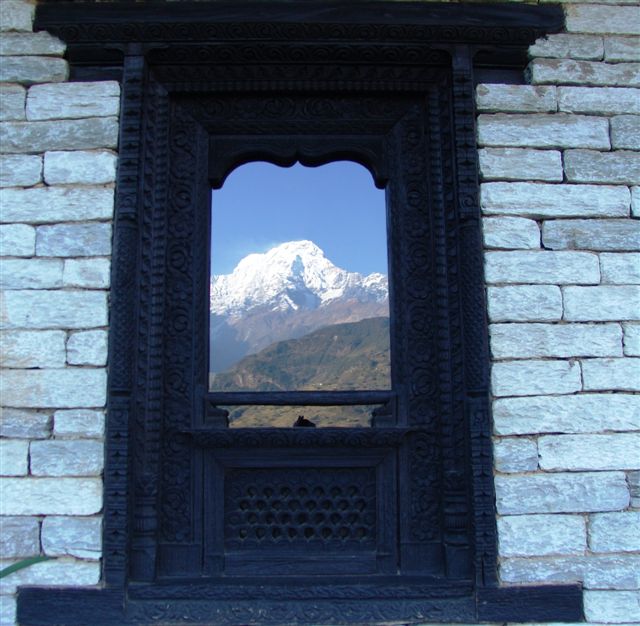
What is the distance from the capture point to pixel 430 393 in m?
3.47

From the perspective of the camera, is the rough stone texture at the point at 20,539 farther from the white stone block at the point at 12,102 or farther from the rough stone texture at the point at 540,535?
the rough stone texture at the point at 540,535

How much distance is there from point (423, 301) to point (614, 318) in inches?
38.1

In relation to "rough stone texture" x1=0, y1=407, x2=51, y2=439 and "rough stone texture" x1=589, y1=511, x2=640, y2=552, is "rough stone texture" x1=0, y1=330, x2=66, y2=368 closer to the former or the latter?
"rough stone texture" x1=0, y1=407, x2=51, y2=439

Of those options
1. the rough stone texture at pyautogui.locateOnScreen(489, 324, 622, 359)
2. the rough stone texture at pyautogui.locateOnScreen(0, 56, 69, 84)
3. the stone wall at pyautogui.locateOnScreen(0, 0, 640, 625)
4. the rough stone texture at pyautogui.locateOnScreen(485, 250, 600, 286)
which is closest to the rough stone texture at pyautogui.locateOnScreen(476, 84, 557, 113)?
the stone wall at pyautogui.locateOnScreen(0, 0, 640, 625)

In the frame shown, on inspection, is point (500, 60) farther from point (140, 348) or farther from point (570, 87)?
point (140, 348)

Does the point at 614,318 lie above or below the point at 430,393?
above

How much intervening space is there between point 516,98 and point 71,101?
7.87 feet

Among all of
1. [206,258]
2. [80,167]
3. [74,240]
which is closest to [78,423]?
[74,240]

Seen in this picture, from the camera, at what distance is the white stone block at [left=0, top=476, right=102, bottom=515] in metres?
3.15

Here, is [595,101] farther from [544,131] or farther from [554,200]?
[554,200]

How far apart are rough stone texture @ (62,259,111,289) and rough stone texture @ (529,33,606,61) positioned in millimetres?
2583

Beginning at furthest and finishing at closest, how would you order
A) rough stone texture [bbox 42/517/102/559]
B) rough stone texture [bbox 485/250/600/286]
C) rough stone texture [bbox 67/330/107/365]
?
rough stone texture [bbox 485/250/600/286]
rough stone texture [bbox 67/330/107/365]
rough stone texture [bbox 42/517/102/559]

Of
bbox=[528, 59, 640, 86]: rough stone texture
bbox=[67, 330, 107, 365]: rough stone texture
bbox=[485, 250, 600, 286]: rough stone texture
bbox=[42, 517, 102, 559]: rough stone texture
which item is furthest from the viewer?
bbox=[528, 59, 640, 86]: rough stone texture

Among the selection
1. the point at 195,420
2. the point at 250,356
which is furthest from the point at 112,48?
the point at 250,356
